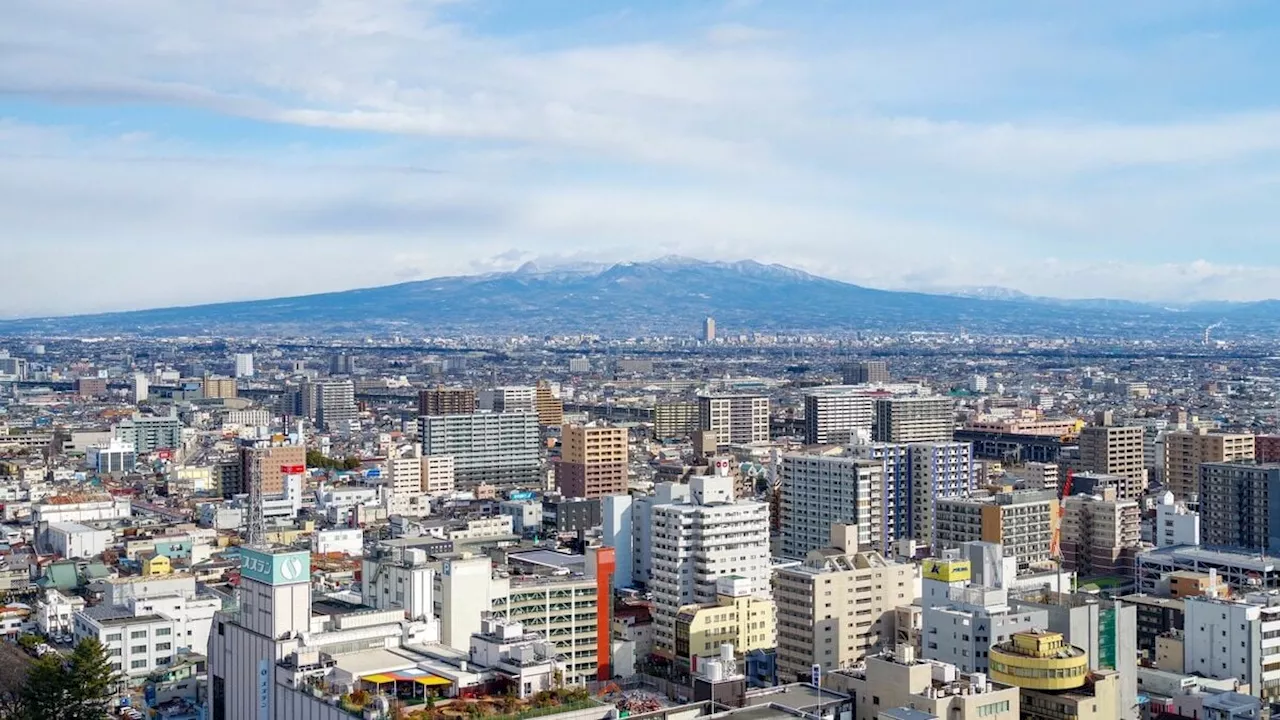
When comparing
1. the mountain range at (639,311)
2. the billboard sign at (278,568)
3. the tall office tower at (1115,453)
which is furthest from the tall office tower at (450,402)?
the mountain range at (639,311)

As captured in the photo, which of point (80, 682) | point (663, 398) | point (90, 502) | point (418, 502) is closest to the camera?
point (80, 682)

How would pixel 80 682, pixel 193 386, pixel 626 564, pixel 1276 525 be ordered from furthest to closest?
pixel 193 386 → pixel 1276 525 → pixel 626 564 → pixel 80 682

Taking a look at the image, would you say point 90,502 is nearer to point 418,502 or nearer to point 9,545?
point 9,545

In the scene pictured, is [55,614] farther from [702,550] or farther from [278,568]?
[702,550]

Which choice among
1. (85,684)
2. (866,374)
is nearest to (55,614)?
(85,684)

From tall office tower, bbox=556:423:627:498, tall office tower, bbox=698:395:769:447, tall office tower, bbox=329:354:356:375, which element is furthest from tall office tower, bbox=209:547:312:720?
tall office tower, bbox=329:354:356:375

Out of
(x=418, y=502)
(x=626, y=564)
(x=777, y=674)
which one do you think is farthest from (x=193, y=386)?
(x=777, y=674)

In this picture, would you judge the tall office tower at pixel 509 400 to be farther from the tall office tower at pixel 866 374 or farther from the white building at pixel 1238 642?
the white building at pixel 1238 642
